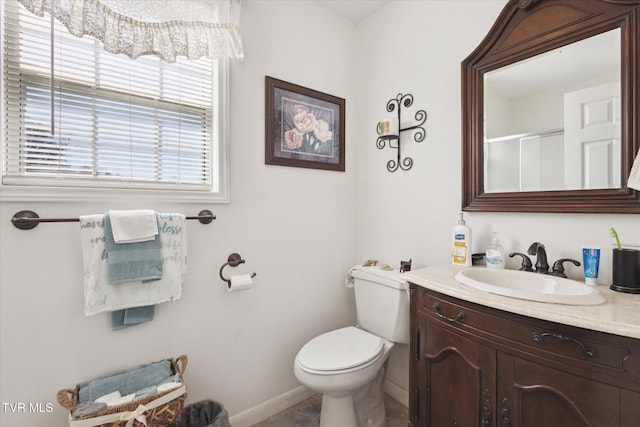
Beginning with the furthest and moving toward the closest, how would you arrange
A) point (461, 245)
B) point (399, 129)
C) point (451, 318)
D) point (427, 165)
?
point (399, 129) → point (427, 165) → point (461, 245) → point (451, 318)

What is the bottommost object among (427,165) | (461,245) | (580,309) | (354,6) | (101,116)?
(580,309)

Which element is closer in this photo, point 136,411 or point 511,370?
point 511,370

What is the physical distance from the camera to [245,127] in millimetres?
1709

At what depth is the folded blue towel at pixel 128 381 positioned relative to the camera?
1.21m

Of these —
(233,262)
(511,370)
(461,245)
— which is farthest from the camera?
(233,262)

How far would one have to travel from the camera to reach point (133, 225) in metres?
1.28

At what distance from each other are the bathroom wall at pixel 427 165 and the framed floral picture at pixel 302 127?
224mm

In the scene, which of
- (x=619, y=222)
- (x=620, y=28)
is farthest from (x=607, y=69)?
(x=619, y=222)

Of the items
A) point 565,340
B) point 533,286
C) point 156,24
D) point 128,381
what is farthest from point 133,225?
point 533,286

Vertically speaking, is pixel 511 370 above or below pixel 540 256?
below

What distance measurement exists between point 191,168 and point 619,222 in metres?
1.91

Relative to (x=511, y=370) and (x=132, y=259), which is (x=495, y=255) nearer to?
(x=511, y=370)

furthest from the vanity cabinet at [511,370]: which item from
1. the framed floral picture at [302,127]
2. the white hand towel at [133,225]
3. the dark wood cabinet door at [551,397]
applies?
the white hand towel at [133,225]

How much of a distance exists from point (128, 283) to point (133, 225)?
25 cm
